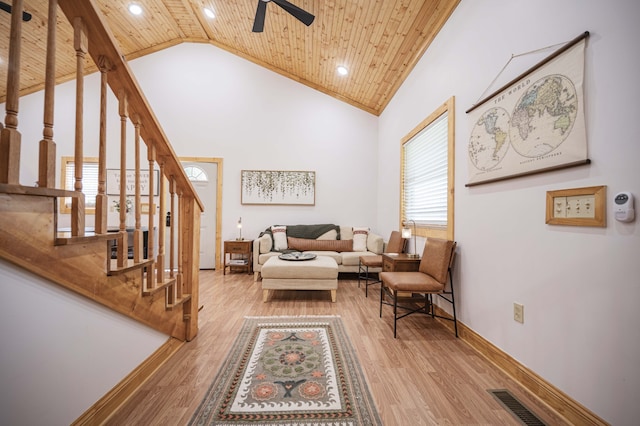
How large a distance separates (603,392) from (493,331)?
72 cm

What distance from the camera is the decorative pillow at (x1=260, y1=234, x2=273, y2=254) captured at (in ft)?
14.5

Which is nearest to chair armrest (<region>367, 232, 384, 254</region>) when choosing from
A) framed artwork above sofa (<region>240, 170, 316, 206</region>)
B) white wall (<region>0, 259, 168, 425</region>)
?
framed artwork above sofa (<region>240, 170, 316, 206</region>)

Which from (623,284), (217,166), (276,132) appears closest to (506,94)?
(623,284)

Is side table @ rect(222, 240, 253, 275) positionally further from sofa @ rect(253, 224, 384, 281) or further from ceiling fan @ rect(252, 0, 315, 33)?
ceiling fan @ rect(252, 0, 315, 33)

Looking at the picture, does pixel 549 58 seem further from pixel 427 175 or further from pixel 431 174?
pixel 427 175

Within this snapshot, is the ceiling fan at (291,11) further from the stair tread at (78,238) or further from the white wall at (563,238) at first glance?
the stair tread at (78,238)

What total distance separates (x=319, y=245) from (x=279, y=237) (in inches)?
28.5

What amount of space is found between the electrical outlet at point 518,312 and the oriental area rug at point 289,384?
1062mm

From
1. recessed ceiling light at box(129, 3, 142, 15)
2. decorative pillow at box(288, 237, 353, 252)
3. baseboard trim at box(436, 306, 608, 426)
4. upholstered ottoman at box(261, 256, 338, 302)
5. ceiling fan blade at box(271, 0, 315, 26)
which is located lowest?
baseboard trim at box(436, 306, 608, 426)

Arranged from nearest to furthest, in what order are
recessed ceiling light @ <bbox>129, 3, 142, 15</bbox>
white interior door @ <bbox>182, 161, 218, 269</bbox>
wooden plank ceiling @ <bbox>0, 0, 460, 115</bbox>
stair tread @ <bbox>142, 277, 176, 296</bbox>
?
stair tread @ <bbox>142, 277, 176, 296</bbox>, wooden plank ceiling @ <bbox>0, 0, 460, 115</bbox>, recessed ceiling light @ <bbox>129, 3, 142, 15</bbox>, white interior door @ <bbox>182, 161, 218, 269</bbox>

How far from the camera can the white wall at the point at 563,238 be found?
3.79 ft

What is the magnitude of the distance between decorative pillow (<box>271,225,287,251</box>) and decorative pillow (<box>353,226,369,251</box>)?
49.4 inches

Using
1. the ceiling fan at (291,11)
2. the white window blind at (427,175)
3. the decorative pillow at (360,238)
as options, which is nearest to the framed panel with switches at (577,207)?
the white window blind at (427,175)

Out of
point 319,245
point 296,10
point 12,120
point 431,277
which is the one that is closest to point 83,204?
point 12,120
